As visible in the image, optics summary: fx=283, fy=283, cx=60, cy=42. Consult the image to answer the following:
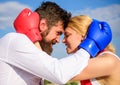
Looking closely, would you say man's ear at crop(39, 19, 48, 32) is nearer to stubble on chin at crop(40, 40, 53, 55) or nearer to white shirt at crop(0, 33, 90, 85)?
stubble on chin at crop(40, 40, 53, 55)

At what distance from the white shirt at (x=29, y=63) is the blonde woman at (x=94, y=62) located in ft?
0.33

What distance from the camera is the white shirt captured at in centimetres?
239

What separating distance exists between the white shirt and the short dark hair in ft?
2.45

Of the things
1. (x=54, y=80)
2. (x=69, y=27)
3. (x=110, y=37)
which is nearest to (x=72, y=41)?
(x=69, y=27)

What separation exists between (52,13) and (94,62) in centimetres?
114

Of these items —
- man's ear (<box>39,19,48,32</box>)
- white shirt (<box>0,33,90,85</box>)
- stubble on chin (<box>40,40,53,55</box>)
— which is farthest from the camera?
stubble on chin (<box>40,40,53,55</box>)

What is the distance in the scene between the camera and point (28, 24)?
9.95 feet

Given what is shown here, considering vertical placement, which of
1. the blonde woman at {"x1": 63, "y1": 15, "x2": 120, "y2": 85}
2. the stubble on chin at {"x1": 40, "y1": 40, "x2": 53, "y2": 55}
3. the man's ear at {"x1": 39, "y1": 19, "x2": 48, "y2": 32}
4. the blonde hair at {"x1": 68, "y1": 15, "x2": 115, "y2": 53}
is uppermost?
the blonde hair at {"x1": 68, "y1": 15, "x2": 115, "y2": 53}

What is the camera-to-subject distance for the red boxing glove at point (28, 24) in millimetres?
2959

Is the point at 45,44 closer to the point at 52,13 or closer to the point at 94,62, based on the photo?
the point at 52,13

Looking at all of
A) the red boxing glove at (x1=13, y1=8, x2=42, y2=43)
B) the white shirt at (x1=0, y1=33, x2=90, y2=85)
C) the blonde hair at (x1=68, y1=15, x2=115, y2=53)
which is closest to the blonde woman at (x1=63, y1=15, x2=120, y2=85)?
the blonde hair at (x1=68, y1=15, x2=115, y2=53)

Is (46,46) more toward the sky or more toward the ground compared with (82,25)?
more toward the ground

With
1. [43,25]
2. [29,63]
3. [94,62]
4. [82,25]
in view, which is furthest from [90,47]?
[43,25]

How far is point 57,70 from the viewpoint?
7.79ft
